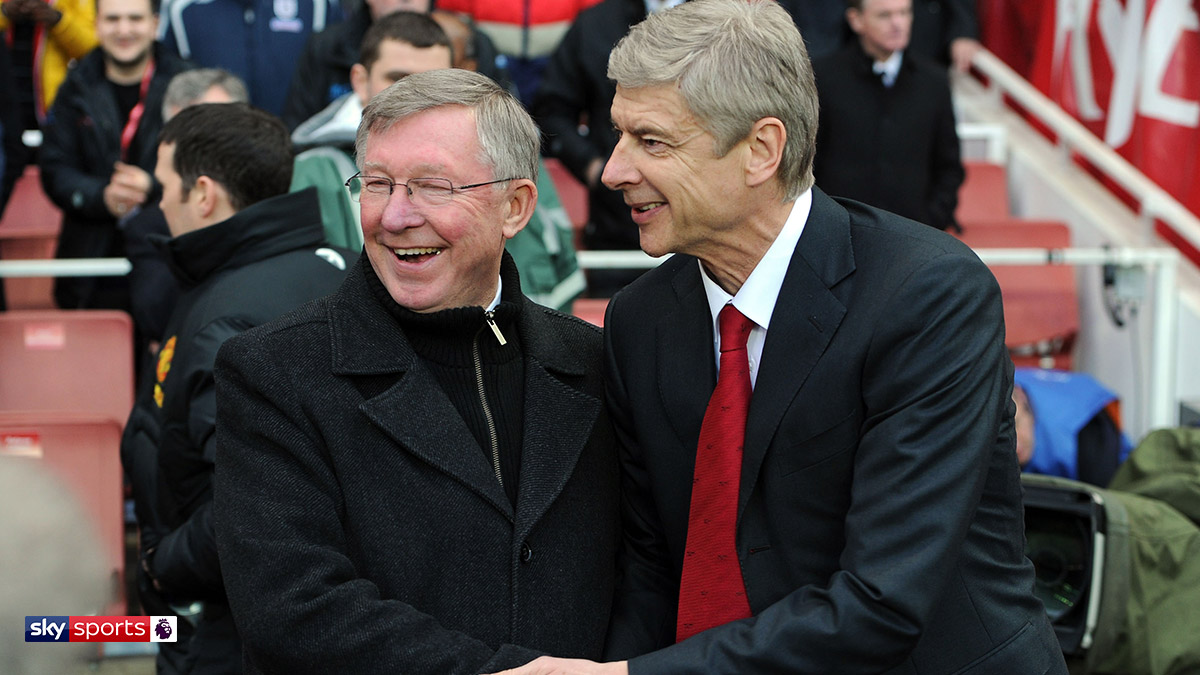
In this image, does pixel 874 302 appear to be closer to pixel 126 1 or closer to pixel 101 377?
pixel 101 377

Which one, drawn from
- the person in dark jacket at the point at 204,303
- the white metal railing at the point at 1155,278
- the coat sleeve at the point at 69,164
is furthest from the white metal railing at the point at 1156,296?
the person in dark jacket at the point at 204,303

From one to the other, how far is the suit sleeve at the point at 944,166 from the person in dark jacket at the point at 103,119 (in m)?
3.23

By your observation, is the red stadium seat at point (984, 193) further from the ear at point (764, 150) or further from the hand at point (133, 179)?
the ear at point (764, 150)

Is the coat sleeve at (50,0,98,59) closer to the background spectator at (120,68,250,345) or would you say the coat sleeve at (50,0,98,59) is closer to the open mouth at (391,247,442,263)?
the background spectator at (120,68,250,345)

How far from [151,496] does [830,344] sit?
1.74 meters

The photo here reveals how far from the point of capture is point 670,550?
221 cm

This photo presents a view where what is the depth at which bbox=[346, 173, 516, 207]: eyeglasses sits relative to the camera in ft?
6.72

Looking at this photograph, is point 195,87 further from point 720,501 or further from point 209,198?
point 720,501

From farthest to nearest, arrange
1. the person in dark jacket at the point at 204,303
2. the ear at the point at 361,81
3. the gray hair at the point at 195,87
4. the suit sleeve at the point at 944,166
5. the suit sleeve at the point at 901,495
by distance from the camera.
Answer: the suit sleeve at the point at 944,166
the gray hair at the point at 195,87
the ear at the point at 361,81
the person in dark jacket at the point at 204,303
the suit sleeve at the point at 901,495

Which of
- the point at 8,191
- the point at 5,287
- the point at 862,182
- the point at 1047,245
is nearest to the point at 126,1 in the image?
the point at 8,191

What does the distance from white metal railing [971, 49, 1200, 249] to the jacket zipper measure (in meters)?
4.23

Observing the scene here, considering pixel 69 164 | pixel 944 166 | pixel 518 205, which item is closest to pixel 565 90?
pixel 944 166

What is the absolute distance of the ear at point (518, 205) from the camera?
2166mm

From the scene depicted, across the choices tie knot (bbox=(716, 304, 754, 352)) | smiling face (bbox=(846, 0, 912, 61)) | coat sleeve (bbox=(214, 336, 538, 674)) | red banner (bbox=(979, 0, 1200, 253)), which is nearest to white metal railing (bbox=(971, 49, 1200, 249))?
red banner (bbox=(979, 0, 1200, 253))
